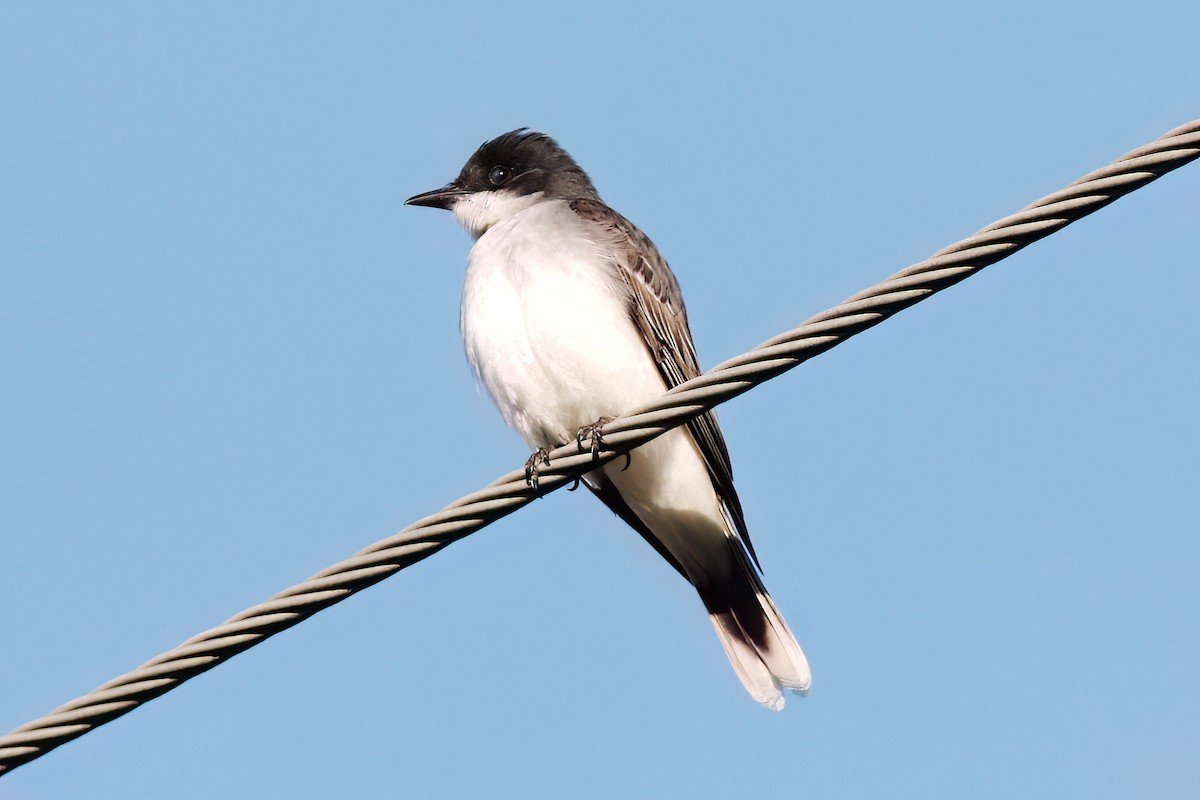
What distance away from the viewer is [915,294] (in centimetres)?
394

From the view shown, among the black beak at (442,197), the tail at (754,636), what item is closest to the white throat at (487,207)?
the black beak at (442,197)

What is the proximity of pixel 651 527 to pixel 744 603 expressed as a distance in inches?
21.3

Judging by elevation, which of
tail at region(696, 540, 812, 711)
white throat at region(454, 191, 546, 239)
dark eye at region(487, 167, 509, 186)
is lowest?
tail at region(696, 540, 812, 711)

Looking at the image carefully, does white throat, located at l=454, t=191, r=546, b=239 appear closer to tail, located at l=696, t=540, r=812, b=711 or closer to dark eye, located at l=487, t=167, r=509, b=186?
dark eye, located at l=487, t=167, r=509, b=186

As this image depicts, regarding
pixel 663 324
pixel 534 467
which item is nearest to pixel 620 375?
pixel 663 324

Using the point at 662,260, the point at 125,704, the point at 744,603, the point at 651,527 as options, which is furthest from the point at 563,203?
the point at 125,704

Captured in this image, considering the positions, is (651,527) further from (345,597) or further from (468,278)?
(345,597)

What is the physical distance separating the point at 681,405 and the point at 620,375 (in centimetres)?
207

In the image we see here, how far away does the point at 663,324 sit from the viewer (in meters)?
6.74

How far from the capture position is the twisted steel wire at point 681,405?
12.4ft

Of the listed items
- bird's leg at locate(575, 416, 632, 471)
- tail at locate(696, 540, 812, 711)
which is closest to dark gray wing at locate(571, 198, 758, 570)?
tail at locate(696, 540, 812, 711)

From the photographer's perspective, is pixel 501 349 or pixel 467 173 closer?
pixel 501 349

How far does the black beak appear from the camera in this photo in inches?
322

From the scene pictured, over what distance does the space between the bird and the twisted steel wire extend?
1.88 meters
